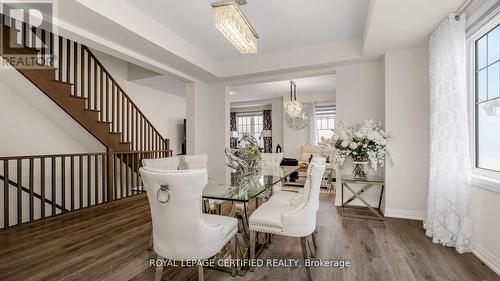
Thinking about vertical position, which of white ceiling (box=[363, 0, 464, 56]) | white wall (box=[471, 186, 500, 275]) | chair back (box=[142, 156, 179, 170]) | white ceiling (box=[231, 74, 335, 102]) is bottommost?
white wall (box=[471, 186, 500, 275])

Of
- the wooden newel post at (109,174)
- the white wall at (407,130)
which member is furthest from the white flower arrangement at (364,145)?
the wooden newel post at (109,174)

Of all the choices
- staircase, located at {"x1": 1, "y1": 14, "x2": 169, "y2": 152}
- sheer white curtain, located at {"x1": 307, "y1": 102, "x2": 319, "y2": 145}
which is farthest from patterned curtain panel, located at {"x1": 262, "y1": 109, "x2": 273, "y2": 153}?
staircase, located at {"x1": 1, "y1": 14, "x2": 169, "y2": 152}

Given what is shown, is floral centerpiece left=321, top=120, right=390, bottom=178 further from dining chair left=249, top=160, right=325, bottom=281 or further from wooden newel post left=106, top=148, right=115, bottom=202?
wooden newel post left=106, top=148, right=115, bottom=202

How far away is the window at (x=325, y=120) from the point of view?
7727 millimetres

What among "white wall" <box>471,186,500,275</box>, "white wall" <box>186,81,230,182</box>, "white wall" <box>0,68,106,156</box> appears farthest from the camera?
"white wall" <box>186,81,230,182</box>

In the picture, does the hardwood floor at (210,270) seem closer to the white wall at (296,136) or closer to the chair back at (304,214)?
the chair back at (304,214)

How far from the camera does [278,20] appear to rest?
2973 mm

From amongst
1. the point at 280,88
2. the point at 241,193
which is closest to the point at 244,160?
the point at 241,193

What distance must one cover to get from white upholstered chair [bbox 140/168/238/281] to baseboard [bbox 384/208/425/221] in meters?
2.80

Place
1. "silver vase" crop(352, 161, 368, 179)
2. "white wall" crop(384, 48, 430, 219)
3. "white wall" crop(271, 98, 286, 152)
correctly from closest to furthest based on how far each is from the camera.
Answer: "white wall" crop(384, 48, 430, 219), "silver vase" crop(352, 161, 368, 179), "white wall" crop(271, 98, 286, 152)

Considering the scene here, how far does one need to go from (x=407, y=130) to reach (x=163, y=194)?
3.34 metres

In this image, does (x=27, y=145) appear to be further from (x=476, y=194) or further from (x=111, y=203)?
(x=476, y=194)

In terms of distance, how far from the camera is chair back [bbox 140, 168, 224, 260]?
4.50 ft

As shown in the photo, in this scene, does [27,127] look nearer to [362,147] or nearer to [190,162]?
[190,162]
